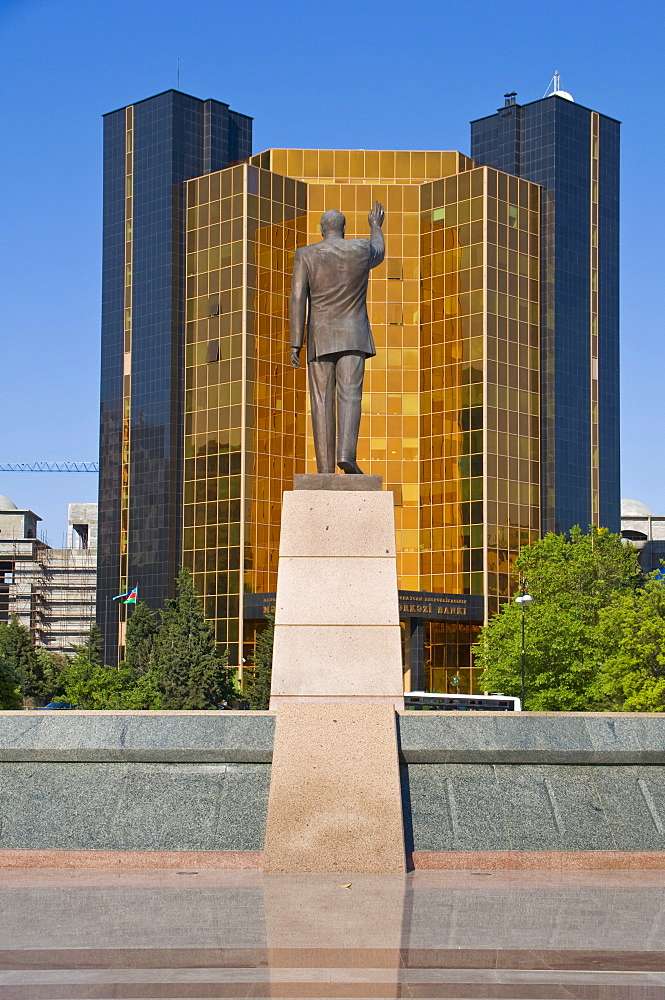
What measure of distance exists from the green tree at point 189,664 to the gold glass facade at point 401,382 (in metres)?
8.71

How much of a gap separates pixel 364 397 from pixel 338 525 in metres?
68.1

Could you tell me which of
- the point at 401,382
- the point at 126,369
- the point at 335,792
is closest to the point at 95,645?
the point at 126,369

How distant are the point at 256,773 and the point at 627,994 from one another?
7.52 metres

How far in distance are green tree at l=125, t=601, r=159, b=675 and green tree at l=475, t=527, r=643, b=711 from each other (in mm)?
26270

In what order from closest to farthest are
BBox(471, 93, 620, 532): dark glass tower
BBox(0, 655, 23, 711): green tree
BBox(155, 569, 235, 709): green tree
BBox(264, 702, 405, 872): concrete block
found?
BBox(264, 702, 405, 872): concrete block
BBox(0, 655, 23, 711): green tree
BBox(155, 569, 235, 709): green tree
BBox(471, 93, 620, 532): dark glass tower

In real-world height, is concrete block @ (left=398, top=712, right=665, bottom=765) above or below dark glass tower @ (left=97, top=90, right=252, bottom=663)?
below

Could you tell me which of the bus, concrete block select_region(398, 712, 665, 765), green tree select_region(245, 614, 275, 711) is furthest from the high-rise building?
concrete block select_region(398, 712, 665, 765)

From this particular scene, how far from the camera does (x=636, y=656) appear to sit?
173 feet

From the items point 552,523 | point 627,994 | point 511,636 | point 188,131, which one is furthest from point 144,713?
point 188,131

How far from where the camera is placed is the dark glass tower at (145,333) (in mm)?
89000

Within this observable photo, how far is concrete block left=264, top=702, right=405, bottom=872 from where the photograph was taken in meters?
13.9

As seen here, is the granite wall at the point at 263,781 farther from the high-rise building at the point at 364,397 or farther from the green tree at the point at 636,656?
the high-rise building at the point at 364,397

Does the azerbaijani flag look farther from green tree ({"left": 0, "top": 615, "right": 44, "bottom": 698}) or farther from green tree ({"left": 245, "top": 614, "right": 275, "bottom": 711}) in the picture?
green tree ({"left": 245, "top": 614, "right": 275, "bottom": 711})

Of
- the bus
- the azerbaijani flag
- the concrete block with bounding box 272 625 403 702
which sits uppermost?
the concrete block with bounding box 272 625 403 702
